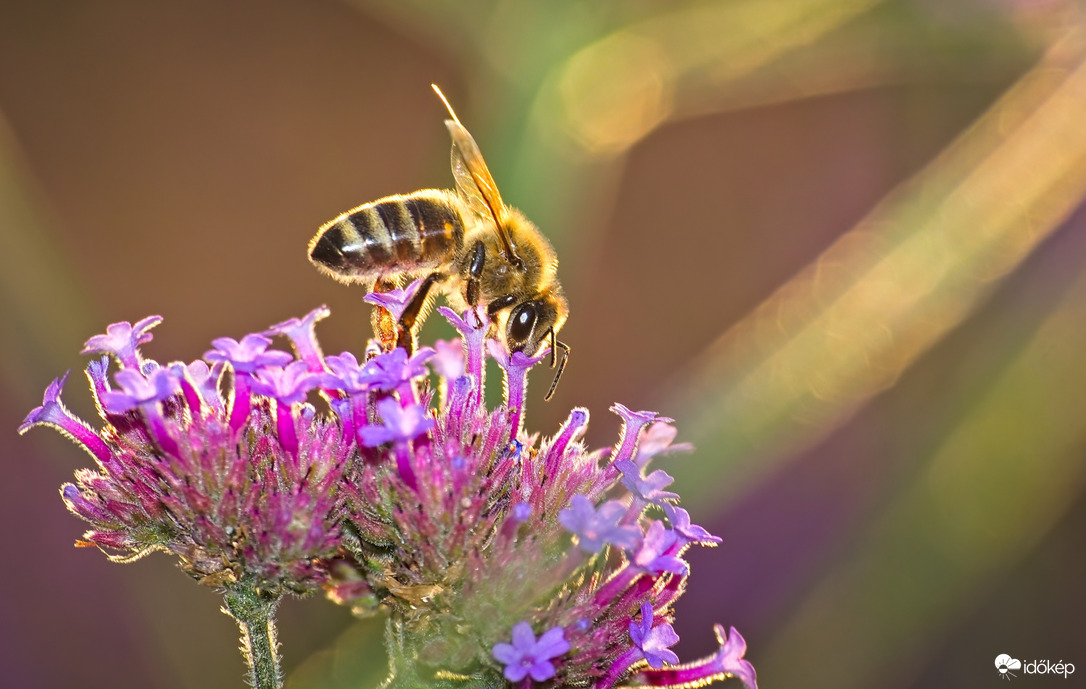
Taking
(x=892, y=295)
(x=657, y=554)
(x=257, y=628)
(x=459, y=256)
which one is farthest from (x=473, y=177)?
(x=892, y=295)

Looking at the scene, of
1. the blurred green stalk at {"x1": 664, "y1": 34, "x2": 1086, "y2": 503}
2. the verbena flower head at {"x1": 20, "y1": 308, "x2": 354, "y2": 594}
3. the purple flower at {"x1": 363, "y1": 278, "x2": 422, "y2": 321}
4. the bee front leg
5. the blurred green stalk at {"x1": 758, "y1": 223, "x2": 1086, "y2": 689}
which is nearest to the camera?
the verbena flower head at {"x1": 20, "y1": 308, "x2": 354, "y2": 594}

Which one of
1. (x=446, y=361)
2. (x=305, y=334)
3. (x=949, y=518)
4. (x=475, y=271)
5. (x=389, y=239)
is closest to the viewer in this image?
(x=446, y=361)

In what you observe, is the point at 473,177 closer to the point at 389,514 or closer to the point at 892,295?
the point at 389,514

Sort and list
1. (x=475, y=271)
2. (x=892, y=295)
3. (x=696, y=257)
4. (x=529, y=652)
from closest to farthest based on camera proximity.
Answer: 1. (x=529, y=652)
2. (x=475, y=271)
3. (x=892, y=295)
4. (x=696, y=257)

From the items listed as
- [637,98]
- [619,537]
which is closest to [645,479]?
[619,537]

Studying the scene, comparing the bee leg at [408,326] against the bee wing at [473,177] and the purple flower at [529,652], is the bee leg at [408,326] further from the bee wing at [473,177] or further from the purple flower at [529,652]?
the purple flower at [529,652]

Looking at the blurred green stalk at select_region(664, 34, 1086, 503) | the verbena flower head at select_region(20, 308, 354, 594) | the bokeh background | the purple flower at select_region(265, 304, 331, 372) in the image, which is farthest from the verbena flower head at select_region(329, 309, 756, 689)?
the blurred green stalk at select_region(664, 34, 1086, 503)

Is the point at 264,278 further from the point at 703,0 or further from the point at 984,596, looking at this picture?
the point at 984,596

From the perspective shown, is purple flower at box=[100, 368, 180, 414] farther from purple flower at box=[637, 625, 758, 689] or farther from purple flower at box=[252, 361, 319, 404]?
purple flower at box=[637, 625, 758, 689]
